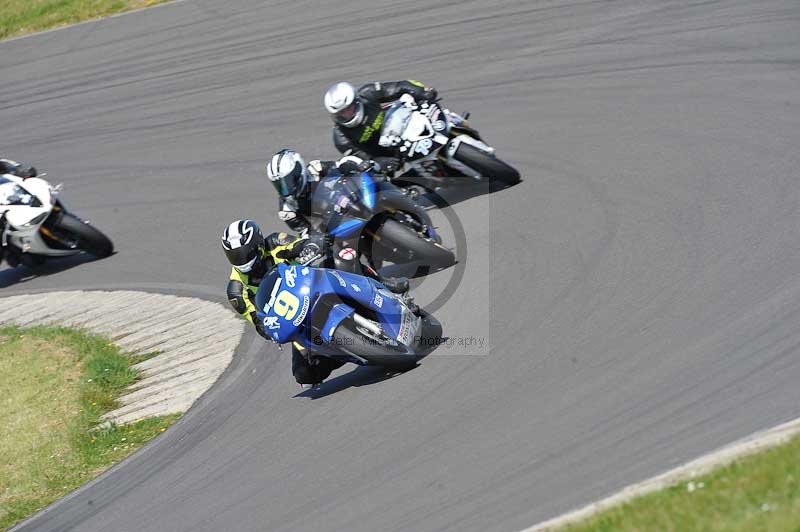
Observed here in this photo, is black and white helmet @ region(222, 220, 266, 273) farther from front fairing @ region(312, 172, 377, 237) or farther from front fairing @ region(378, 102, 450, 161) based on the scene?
front fairing @ region(378, 102, 450, 161)

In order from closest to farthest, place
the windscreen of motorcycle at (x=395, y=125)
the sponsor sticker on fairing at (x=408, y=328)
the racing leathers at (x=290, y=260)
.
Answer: the sponsor sticker on fairing at (x=408, y=328) → the racing leathers at (x=290, y=260) → the windscreen of motorcycle at (x=395, y=125)

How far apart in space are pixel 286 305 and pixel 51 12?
18.1 metres

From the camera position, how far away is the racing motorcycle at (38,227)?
559 inches

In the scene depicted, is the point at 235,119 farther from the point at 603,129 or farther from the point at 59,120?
the point at 603,129

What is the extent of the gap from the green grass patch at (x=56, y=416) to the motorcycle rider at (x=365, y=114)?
144 inches

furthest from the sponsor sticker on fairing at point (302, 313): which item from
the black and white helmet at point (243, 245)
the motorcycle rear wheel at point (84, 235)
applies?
the motorcycle rear wheel at point (84, 235)

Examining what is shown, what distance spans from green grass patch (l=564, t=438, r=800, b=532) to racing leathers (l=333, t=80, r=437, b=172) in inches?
283

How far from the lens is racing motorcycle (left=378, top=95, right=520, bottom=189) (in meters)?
12.2

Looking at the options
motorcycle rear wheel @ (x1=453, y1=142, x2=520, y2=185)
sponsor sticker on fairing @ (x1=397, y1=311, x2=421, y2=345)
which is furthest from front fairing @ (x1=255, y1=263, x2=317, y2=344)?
motorcycle rear wheel @ (x1=453, y1=142, x2=520, y2=185)

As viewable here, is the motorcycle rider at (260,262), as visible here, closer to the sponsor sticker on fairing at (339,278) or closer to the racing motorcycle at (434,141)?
the sponsor sticker on fairing at (339,278)

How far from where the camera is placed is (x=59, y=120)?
769 inches

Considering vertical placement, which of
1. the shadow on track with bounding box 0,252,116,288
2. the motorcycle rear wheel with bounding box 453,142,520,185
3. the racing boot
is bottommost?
the shadow on track with bounding box 0,252,116,288

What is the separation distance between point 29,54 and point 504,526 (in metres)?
19.1

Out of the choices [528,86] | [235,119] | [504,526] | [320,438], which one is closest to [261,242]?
[320,438]
